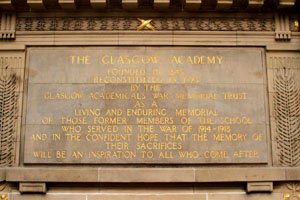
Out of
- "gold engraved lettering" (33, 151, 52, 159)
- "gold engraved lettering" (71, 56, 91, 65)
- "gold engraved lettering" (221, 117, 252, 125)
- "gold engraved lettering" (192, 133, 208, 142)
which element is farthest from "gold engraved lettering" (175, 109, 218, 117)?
"gold engraved lettering" (33, 151, 52, 159)

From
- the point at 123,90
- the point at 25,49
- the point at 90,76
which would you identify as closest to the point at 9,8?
the point at 25,49

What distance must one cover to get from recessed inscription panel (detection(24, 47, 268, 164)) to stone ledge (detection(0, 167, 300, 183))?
281mm

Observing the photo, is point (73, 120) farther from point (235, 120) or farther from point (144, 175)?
point (235, 120)

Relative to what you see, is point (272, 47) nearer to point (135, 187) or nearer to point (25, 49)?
point (135, 187)

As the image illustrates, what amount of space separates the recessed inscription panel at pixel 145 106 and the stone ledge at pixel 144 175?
0.92ft

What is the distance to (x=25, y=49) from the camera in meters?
13.4

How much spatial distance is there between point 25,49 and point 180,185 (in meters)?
5.59

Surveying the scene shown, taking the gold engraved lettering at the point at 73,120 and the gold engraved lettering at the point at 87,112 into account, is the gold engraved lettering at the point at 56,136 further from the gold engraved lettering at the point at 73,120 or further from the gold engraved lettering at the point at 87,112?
the gold engraved lettering at the point at 87,112

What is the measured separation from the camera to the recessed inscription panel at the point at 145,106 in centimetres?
1269

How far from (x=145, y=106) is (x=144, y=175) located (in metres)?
1.85

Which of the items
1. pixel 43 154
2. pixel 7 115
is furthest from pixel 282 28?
pixel 7 115

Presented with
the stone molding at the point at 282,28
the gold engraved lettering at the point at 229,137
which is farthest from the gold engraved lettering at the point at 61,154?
the stone molding at the point at 282,28

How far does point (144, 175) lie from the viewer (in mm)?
12391

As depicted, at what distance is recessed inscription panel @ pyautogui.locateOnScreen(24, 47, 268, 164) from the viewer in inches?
500
